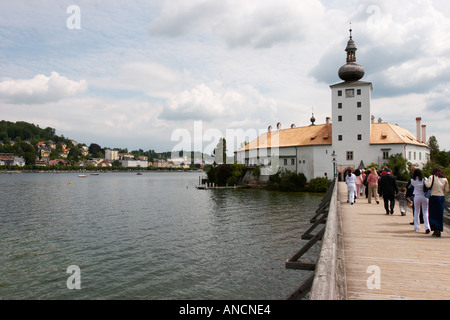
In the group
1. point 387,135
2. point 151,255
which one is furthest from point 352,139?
point 151,255

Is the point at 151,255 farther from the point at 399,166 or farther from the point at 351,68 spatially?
the point at 351,68

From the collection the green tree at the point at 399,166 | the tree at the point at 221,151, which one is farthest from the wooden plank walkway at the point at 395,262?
the tree at the point at 221,151

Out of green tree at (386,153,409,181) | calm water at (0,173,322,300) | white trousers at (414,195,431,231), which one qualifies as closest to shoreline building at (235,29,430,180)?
green tree at (386,153,409,181)

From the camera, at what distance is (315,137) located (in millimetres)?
64500

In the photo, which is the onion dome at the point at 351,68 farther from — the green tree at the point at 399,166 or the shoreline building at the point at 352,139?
the green tree at the point at 399,166

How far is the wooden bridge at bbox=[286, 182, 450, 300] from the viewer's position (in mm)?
5547

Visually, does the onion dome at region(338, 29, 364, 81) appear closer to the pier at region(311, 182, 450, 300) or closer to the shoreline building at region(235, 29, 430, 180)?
the shoreline building at region(235, 29, 430, 180)

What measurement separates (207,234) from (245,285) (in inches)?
418

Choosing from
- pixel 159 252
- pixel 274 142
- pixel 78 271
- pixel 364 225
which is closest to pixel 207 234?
pixel 159 252

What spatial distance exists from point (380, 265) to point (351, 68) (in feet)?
183

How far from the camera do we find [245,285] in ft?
45.9

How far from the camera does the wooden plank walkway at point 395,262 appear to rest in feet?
19.0
